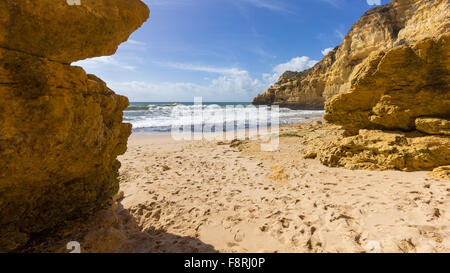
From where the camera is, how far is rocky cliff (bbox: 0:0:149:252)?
5.79 feet

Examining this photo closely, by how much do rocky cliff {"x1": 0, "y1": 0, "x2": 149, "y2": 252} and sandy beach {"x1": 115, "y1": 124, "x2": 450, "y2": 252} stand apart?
1108mm

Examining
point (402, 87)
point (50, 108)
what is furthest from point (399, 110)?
point (50, 108)

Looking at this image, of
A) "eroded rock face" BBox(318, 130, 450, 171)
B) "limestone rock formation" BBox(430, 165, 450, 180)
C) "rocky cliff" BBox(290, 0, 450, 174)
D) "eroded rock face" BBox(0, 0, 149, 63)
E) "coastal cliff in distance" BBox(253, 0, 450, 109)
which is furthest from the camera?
"coastal cliff in distance" BBox(253, 0, 450, 109)

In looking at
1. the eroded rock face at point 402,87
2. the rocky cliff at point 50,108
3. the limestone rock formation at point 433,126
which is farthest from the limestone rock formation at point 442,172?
the rocky cliff at point 50,108

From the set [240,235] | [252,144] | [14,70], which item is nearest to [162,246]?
[240,235]

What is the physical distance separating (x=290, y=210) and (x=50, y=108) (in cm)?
368

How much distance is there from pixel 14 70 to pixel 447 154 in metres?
7.04

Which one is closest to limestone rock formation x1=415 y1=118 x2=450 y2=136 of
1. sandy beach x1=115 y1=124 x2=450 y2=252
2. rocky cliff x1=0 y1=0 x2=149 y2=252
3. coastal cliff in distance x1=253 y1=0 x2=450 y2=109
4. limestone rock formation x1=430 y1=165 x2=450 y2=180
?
limestone rock formation x1=430 y1=165 x2=450 y2=180

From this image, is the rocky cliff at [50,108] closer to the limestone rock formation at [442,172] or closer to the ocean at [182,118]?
the limestone rock formation at [442,172]

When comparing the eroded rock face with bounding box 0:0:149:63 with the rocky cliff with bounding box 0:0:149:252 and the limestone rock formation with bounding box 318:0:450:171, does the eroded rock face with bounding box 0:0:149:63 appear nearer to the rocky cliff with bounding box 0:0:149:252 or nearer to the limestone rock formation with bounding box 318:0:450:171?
the rocky cliff with bounding box 0:0:149:252

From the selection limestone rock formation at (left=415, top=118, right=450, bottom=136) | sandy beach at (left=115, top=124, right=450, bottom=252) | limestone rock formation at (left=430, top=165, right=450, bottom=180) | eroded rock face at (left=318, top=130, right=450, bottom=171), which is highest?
Answer: limestone rock formation at (left=415, top=118, right=450, bottom=136)

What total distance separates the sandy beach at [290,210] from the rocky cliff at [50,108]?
111 centimetres

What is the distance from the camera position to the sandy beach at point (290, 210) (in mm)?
2503

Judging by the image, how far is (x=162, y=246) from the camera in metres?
2.72
